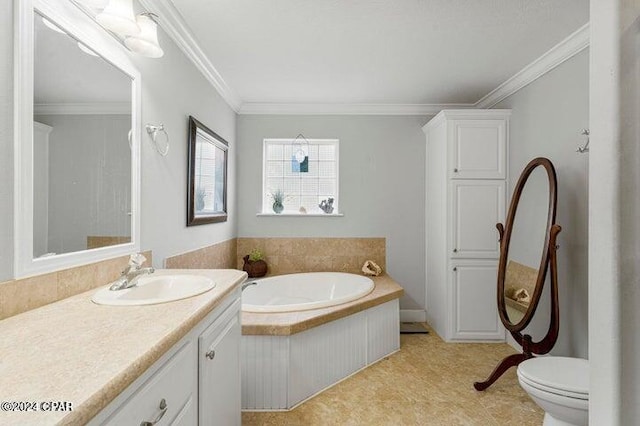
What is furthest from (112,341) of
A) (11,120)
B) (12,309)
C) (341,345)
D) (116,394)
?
(341,345)

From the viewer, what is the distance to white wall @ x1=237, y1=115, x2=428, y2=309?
3.58 metres

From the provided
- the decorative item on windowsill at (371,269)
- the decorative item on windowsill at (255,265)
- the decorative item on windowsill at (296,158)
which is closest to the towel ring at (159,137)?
the decorative item on windowsill at (255,265)

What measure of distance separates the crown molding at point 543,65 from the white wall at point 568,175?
0.16ft

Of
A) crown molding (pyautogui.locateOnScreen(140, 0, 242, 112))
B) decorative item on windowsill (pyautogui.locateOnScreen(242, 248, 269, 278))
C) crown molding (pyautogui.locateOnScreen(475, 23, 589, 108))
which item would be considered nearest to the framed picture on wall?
crown molding (pyautogui.locateOnScreen(140, 0, 242, 112))

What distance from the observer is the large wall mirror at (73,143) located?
1008 mm

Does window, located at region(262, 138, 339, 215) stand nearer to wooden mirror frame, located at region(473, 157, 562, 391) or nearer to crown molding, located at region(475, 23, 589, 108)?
crown molding, located at region(475, 23, 589, 108)

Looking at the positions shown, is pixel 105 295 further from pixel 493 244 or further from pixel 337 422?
pixel 493 244

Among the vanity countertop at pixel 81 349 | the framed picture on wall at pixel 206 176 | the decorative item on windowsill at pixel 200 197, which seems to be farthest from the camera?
the decorative item on windowsill at pixel 200 197

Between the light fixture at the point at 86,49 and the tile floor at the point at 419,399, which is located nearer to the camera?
the light fixture at the point at 86,49

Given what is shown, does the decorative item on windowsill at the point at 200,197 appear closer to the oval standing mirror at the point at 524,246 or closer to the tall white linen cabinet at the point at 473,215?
the tall white linen cabinet at the point at 473,215

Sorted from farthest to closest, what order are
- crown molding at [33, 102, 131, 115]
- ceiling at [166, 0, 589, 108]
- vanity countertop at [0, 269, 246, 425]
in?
ceiling at [166, 0, 589, 108] → crown molding at [33, 102, 131, 115] → vanity countertop at [0, 269, 246, 425]

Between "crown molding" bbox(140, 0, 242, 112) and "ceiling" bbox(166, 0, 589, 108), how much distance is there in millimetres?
32

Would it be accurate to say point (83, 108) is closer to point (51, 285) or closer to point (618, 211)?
point (51, 285)

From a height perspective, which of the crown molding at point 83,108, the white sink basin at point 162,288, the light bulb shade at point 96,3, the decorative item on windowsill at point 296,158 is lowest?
the white sink basin at point 162,288
